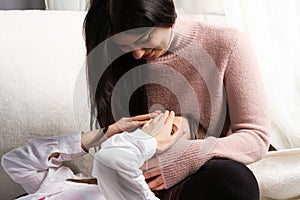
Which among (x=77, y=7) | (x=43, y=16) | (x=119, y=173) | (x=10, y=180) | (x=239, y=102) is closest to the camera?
(x=119, y=173)

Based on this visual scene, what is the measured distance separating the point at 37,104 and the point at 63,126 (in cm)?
8

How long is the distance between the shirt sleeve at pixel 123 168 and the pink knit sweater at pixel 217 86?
146 millimetres

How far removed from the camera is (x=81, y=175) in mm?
1234

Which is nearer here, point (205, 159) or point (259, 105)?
point (205, 159)

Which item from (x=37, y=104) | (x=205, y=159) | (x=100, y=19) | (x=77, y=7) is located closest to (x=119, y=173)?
(x=205, y=159)

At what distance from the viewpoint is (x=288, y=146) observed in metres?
1.48

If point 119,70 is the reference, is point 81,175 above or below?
below

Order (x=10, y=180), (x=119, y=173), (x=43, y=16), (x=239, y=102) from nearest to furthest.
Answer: (x=119, y=173) → (x=239, y=102) → (x=10, y=180) → (x=43, y=16)

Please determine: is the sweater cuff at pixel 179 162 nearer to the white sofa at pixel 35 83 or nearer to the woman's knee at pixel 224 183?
the woman's knee at pixel 224 183

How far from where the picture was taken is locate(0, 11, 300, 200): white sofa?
129cm

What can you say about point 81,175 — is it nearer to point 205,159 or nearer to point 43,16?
point 205,159

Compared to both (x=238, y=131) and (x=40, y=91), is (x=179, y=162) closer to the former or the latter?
(x=238, y=131)

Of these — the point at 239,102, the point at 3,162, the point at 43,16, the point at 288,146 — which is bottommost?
the point at 288,146

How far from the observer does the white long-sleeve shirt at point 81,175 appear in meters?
0.93
